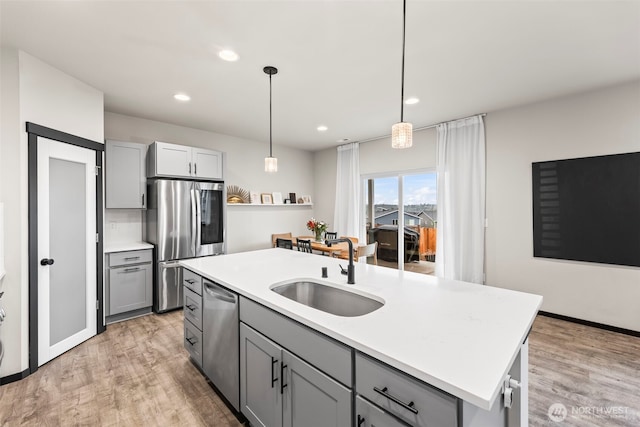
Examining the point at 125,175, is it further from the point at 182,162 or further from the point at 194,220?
the point at 194,220

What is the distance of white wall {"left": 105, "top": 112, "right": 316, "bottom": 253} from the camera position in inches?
157

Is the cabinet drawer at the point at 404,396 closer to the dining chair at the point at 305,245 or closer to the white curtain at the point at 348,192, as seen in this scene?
the dining chair at the point at 305,245

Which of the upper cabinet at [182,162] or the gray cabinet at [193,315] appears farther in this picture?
the upper cabinet at [182,162]

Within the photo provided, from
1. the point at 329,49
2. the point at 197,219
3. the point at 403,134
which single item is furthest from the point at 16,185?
the point at 403,134

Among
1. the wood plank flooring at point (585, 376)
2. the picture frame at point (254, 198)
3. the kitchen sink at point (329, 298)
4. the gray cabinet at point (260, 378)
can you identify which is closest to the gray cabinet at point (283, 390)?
the gray cabinet at point (260, 378)

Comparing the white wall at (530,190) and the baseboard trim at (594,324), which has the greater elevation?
the white wall at (530,190)

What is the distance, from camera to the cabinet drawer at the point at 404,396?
0.84 meters

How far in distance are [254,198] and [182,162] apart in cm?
175

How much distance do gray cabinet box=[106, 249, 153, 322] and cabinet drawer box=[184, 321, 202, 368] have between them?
5.09 ft

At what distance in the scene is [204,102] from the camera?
3.58 m

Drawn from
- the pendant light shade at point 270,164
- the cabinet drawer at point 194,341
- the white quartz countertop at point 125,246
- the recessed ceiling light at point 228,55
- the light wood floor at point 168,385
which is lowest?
the light wood floor at point 168,385

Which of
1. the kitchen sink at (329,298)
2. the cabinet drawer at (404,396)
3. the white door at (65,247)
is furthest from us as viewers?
the white door at (65,247)

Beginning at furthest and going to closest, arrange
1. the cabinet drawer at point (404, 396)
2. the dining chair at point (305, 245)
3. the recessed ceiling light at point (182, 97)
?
1. the dining chair at point (305, 245)
2. the recessed ceiling light at point (182, 97)
3. the cabinet drawer at point (404, 396)

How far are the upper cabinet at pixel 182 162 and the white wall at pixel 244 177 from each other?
0.63 metres
